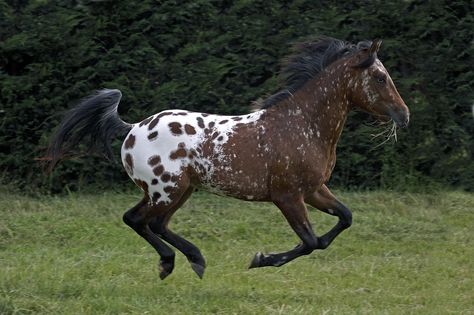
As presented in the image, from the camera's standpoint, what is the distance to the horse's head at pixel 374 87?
20.8 feet

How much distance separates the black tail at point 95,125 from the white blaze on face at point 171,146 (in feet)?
1.01

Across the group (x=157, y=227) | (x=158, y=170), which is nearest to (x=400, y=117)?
(x=158, y=170)

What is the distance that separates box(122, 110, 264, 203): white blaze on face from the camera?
6250 millimetres

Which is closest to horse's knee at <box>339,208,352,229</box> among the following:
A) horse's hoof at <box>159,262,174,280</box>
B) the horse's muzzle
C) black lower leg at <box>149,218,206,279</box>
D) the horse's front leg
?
the horse's front leg

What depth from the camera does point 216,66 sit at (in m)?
9.98

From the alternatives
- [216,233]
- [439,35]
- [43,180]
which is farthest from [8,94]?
[439,35]

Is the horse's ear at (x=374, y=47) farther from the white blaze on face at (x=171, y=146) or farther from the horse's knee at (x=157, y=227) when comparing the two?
the horse's knee at (x=157, y=227)

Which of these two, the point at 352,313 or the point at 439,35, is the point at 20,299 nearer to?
the point at 352,313

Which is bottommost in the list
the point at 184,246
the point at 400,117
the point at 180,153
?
the point at 184,246

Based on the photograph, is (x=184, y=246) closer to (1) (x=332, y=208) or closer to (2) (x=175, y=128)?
A: (2) (x=175, y=128)

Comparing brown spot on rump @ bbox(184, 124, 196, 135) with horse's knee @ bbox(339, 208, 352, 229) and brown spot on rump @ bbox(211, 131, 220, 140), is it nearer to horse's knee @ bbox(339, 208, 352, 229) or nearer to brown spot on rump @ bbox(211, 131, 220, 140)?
brown spot on rump @ bbox(211, 131, 220, 140)

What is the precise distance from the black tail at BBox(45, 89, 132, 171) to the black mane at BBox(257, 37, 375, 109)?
1088 millimetres

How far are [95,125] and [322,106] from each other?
170 centimetres

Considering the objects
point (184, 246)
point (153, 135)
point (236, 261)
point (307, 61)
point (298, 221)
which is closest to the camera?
point (298, 221)
